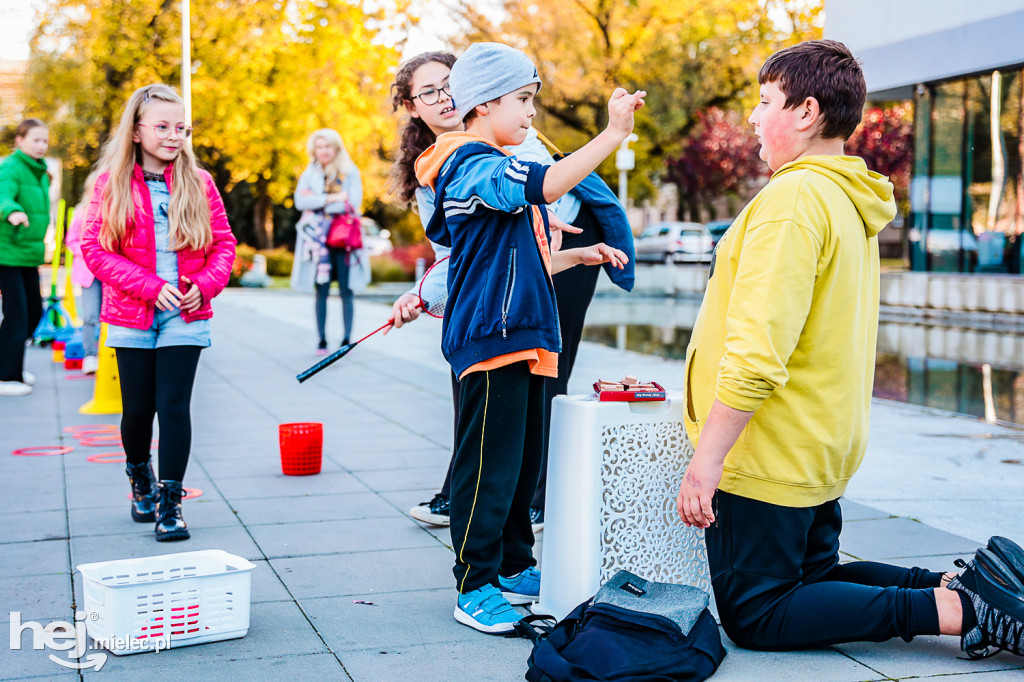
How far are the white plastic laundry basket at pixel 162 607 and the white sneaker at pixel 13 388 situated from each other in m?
5.46

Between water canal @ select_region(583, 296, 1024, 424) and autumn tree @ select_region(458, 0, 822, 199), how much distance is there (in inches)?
621

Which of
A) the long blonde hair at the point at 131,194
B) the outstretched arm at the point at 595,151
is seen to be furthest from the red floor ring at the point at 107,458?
the outstretched arm at the point at 595,151

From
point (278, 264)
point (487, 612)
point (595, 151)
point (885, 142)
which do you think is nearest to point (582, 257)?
point (595, 151)

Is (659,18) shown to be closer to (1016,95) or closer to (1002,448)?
(1016,95)

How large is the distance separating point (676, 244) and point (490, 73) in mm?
33181

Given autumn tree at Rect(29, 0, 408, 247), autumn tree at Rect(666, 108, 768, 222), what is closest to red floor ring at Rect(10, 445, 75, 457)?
autumn tree at Rect(29, 0, 408, 247)

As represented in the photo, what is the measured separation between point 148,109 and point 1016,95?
17575 millimetres

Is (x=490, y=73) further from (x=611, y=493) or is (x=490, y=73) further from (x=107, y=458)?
(x=107, y=458)

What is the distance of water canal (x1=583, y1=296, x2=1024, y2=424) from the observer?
8477mm

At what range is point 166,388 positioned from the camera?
14.1 ft

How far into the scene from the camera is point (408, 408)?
7.56 metres

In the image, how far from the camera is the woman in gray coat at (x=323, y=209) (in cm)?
1014

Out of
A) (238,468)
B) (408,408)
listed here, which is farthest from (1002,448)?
(238,468)

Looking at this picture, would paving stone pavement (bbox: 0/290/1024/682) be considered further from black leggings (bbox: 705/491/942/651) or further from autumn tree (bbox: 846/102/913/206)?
autumn tree (bbox: 846/102/913/206)
